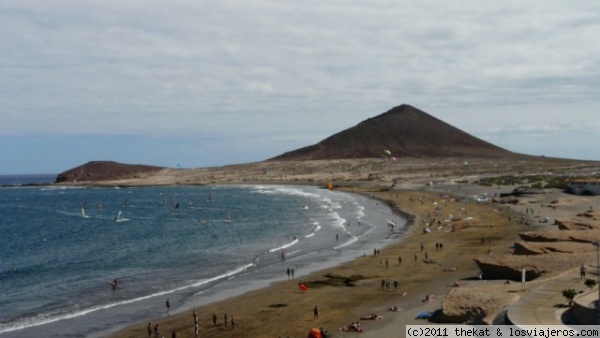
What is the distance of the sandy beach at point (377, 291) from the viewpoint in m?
28.3

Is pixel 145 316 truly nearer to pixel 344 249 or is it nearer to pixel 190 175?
pixel 344 249

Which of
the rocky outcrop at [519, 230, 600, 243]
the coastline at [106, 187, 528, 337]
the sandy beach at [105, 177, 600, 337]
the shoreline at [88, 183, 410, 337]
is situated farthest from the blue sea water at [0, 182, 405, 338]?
the rocky outcrop at [519, 230, 600, 243]

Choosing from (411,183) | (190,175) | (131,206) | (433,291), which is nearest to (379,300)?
(433,291)

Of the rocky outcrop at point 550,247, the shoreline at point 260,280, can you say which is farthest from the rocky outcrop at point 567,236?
the shoreline at point 260,280

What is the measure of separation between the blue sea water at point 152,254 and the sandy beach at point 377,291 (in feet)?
8.09

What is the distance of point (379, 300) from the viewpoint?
32594 millimetres

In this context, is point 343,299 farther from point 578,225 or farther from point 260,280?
point 578,225

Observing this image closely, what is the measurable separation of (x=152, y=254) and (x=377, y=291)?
24.0m

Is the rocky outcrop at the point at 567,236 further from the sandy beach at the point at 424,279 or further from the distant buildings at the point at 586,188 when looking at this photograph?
the distant buildings at the point at 586,188

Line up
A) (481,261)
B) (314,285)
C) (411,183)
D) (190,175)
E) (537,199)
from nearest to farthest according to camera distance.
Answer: (481,261), (314,285), (537,199), (411,183), (190,175)

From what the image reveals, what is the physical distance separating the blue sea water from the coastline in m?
2.08

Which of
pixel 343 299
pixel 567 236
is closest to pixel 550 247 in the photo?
pixel 567 236

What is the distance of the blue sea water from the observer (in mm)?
34344

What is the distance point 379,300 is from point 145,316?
470 inches
